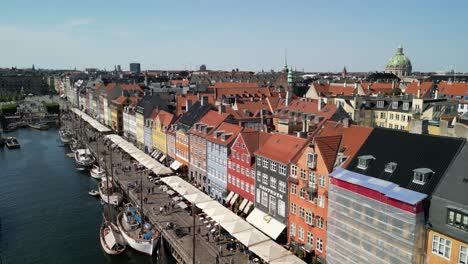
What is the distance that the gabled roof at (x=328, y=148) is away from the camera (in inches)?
1825

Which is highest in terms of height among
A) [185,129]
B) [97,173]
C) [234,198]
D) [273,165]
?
[185,129]

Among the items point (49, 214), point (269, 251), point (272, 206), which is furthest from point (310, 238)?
point (49, 214)

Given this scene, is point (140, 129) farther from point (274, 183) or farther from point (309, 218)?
point (309, 218)

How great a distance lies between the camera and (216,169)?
235 ft

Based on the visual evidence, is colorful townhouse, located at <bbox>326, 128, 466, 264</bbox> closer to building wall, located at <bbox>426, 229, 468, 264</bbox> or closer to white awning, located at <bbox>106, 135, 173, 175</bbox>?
building wall, located at <bbox>426, 229, 468, 264</bbox>

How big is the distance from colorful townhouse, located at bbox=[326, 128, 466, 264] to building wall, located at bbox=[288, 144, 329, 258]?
2716 millimetres

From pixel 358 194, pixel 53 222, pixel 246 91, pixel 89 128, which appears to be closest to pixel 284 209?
pixel 358 194

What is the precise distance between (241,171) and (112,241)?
21346mm

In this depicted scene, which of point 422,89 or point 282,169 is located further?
point 422,89

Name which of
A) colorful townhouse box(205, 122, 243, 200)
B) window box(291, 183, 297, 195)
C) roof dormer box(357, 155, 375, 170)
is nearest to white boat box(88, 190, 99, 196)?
colorful townhouse box(205, 122, 243, 200)

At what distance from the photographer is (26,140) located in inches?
5714

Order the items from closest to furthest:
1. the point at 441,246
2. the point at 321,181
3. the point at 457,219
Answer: the point at 457,219 < the point at 441,246 < the point at 321,181

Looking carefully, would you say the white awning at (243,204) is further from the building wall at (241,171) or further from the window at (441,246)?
the window at (441,246)

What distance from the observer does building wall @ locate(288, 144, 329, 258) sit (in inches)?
1834
